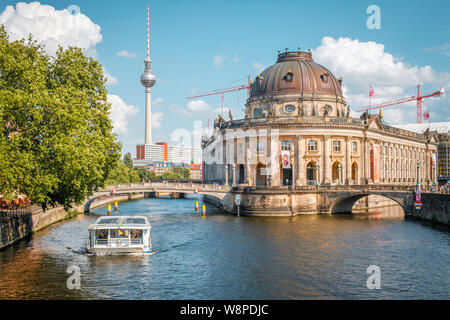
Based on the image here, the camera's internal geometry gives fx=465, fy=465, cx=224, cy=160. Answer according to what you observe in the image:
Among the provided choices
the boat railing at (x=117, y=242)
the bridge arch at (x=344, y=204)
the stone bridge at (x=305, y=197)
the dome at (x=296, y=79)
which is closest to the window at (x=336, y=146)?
the bridge arch at (x=344, y=204)

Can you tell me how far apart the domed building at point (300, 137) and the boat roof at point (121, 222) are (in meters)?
45.7

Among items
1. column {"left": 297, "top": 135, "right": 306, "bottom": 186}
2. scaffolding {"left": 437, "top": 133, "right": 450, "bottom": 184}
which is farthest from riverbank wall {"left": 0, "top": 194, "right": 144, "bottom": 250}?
scaffolding {"left": 437, "top": 133, "right": 450, "bottom": 184}

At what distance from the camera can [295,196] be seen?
262 feet

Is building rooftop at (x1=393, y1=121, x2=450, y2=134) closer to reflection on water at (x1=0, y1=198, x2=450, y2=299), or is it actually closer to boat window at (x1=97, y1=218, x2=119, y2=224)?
reflection on water at (x1=0, y1=198, x2=450, y2=299)

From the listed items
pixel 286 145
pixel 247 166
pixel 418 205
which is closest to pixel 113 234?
pixel 418 205

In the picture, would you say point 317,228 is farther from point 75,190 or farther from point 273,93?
point 273,93

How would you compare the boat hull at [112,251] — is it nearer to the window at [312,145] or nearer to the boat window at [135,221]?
the boat window at [135,221]

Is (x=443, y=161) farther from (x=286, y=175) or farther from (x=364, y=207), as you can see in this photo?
(x=286, y=175)

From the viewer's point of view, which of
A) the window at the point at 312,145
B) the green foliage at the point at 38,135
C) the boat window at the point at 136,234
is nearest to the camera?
the green foliage at the point at 38,135

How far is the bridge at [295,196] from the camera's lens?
7700cm

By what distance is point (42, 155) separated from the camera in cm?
4119

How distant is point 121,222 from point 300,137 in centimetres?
5168

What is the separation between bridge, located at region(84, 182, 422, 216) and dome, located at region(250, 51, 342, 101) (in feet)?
88.8
